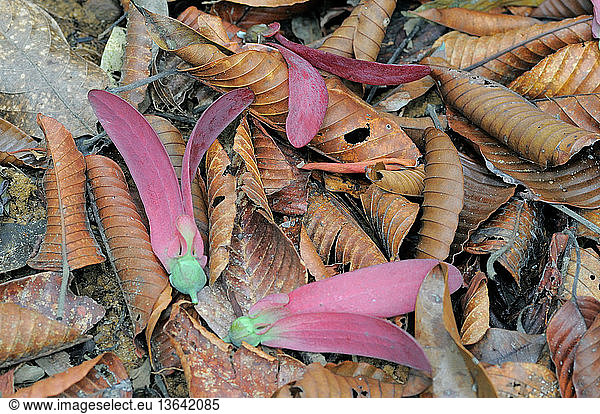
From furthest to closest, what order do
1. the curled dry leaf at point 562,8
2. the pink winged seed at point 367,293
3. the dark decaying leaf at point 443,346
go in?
the curled dry leaf at point 562,8, the pink winged seed at point 367,293, the dark decaying leaf at point 443,346

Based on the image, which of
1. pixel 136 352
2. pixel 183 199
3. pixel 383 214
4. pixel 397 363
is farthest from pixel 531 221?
pixel 136 352

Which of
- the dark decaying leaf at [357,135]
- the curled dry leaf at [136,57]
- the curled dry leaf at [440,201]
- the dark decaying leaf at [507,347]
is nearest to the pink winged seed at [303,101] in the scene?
the dark decaying leaf at [357,135]

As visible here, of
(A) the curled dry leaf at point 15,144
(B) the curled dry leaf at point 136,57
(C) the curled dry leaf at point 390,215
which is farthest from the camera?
(B) the curled dry leaf at point 136,57

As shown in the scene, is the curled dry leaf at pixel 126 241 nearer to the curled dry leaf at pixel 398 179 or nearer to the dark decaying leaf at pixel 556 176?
the curled dry leaf at pixel 398 179

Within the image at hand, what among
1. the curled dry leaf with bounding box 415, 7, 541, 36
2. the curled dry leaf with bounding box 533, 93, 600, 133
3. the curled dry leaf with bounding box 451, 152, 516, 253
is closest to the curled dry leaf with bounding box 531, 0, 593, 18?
the curled dry leaf with bounding box 415, 7, 541, 36
